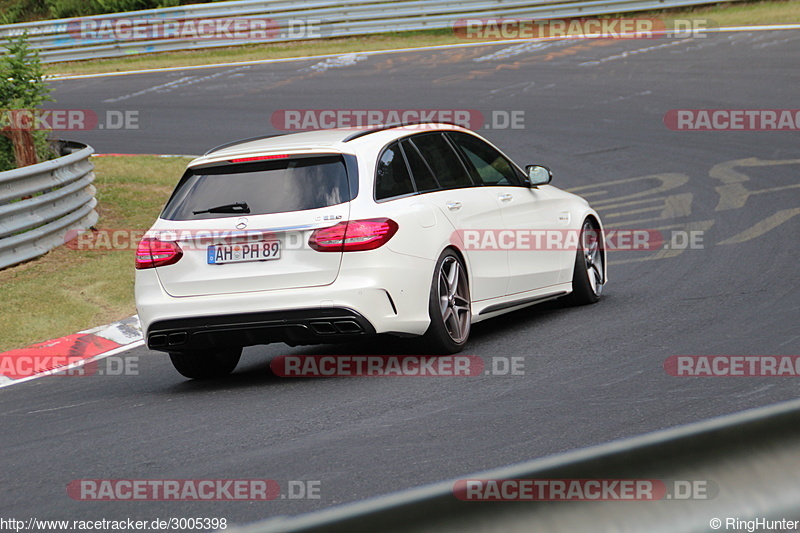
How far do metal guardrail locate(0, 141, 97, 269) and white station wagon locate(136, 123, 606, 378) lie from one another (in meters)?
4.77

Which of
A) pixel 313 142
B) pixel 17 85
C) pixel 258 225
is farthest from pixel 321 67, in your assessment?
pixel 258 225

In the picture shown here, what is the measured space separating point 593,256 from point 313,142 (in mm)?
3202

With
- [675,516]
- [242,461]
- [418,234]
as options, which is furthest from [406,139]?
[675,516]

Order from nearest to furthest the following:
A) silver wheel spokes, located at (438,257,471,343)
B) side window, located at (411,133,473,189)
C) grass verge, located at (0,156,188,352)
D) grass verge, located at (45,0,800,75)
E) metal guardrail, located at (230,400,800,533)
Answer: metal guardrail, located at (230,400,800,533) → silver wheel spokes, located at (438,257,471,343) → side window, located at (411,133,473,189) → grass verge, located at (0,156,188,352) → grass verge, located at (45,0,800,75)

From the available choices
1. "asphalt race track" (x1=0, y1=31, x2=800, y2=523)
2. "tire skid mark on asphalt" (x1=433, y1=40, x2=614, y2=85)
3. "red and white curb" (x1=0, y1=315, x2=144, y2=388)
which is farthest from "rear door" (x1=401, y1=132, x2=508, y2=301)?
"tire skid mark on asphalt" (x1=433, y1=40, x2=614, y2=85)

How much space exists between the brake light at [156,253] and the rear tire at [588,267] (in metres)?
3.55

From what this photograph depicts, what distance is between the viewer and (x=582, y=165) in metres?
16.3

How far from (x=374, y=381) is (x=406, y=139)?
1.85 metres

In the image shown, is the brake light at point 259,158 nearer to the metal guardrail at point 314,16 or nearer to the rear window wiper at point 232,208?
the rear window wiper at point 232,208

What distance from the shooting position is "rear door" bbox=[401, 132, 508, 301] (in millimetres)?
7551

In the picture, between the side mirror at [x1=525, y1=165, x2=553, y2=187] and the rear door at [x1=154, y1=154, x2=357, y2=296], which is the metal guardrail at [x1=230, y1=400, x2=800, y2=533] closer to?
the rear door at [x1=154, y1=154, x2=357, y2=296]

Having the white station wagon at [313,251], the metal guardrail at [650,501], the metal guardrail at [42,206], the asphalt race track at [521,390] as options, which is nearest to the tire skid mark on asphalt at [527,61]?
the asphalt race track at [521,390]

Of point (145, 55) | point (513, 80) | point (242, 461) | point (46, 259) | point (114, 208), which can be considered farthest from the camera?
point (145, 55)

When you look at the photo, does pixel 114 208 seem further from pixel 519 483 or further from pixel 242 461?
pixel 519 483
